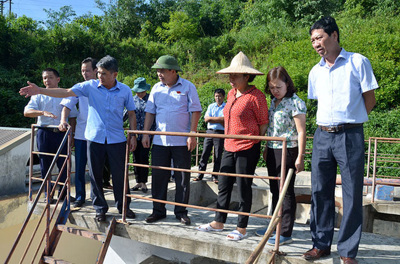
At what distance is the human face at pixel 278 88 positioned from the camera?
313 cm

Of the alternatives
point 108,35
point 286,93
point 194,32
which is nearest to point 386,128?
point 286,93

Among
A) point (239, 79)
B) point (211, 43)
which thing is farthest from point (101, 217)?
point (211, 43)

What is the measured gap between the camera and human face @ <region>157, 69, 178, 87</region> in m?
3.75

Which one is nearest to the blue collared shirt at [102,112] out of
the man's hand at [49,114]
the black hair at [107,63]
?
the black hair at [107,63]

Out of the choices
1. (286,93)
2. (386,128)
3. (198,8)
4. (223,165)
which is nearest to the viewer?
(286,93)

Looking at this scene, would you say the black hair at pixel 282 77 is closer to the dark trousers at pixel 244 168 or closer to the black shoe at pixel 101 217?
the dark trousers at pixel 244 168

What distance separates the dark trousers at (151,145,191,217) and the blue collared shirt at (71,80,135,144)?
48cm

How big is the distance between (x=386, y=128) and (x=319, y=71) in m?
7.77

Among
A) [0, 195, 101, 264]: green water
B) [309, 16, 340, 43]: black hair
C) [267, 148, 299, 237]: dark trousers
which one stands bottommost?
[0, 195, 101, 264]: green water

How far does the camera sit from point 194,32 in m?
23.0

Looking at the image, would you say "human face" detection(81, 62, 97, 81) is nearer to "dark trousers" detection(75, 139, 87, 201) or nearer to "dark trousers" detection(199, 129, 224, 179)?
"dark trousers" detection(75, 139, 87, 201)

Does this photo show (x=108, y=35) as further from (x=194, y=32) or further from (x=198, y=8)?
(x=198, y=8)

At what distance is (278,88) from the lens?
3154 millimetres

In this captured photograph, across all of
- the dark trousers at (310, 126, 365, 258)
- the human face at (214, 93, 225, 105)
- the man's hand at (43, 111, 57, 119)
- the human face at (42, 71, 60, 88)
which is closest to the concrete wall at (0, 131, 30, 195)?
the human face at (42, 71, 60, 88)
